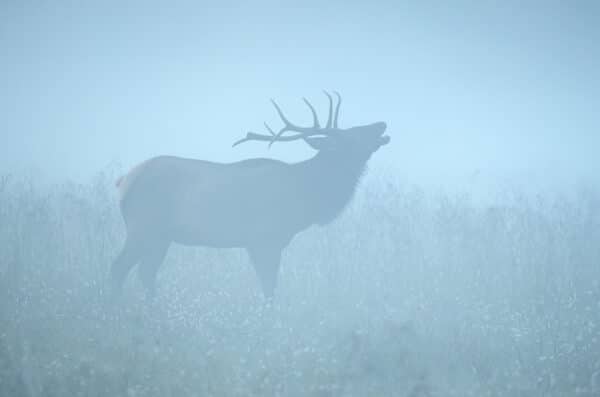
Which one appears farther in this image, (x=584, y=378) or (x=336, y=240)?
(x=336, y=240)

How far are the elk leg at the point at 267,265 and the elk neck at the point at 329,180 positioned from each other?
949 millimetres

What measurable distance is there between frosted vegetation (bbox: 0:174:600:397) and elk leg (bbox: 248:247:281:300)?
25cm

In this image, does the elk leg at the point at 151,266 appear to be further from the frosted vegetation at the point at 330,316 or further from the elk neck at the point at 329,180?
the elk neck at the point at 329,180

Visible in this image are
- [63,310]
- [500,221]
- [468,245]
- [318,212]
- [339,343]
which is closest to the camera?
[339,343]

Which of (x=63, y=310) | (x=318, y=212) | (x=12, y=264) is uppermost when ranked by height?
(x=318, y=212)

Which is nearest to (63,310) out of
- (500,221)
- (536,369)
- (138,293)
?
(138,293)

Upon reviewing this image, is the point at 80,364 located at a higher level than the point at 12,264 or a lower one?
lower

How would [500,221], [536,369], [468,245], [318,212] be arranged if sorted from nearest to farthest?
[536,369]
[318,212]
[468,245]
[500,221]

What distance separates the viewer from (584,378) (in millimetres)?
4391

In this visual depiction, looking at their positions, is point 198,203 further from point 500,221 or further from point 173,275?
point 500,221

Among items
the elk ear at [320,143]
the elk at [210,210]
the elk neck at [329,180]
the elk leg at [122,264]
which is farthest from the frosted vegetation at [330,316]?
the elk ear at [320,143]

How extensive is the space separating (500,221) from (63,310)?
741cm

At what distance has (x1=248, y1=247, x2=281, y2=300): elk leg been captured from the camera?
704 cm

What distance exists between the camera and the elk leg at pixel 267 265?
23.1ft
